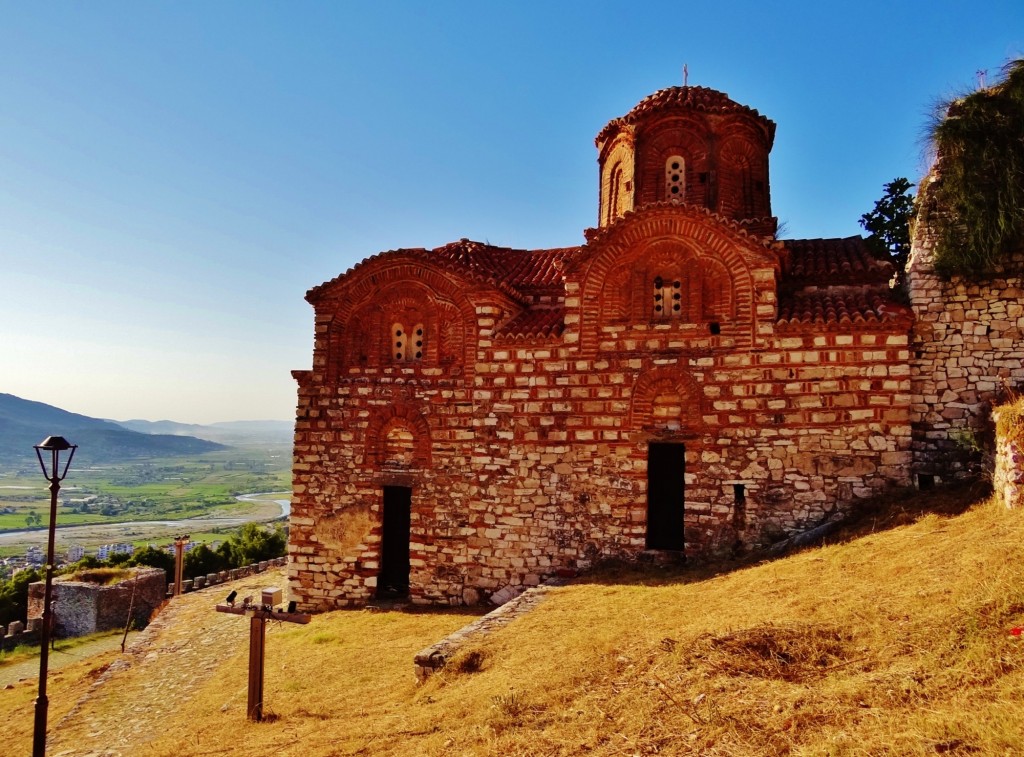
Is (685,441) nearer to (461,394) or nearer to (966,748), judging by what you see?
(461,394)

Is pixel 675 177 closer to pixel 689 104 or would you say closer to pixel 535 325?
pixel 689 104

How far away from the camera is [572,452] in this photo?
1186 cm

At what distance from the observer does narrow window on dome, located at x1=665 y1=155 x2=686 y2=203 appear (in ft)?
48.0

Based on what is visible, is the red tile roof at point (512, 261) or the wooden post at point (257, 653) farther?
the red tile roof at point (512, 261)

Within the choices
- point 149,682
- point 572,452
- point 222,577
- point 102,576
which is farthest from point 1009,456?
point 102,576

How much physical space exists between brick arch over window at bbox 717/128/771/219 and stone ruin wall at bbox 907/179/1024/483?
4.75 metres

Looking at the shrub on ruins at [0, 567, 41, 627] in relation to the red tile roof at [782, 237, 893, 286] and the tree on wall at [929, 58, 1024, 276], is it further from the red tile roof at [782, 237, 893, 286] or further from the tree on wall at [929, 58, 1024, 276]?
the tree on wall at [929, 58, 1024, 276]

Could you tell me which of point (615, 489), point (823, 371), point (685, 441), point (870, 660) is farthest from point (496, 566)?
point (870, 660)

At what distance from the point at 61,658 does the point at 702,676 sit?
19.8m

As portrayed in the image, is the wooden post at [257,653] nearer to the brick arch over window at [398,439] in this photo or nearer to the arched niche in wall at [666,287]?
the brick arch over window at [398,439]

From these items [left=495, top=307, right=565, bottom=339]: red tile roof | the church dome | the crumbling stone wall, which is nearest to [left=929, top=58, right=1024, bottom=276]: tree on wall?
the church dome

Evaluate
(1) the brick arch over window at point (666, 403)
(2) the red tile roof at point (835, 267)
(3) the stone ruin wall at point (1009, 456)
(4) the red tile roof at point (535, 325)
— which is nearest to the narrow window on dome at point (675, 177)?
(2) the red tile roof at point (835, 267)

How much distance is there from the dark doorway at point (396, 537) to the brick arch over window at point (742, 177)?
897 centimetres

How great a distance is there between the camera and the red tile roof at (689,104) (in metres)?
14.4
